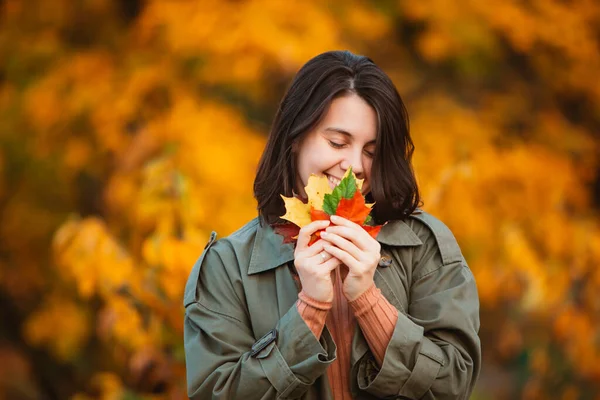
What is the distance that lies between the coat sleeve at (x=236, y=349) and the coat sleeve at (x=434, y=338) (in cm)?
14

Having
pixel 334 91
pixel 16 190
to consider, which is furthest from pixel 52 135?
pixel 334 91

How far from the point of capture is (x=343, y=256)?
180cm

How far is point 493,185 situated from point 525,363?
1.29 meters

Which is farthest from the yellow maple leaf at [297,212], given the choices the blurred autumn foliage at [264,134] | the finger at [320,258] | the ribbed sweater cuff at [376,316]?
the blurred autumn foliage at [264,134]

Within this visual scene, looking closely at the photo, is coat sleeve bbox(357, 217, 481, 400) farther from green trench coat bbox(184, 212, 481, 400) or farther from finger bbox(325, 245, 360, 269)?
finger bbox(325, 245, 360, 269)

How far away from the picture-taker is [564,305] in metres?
5.09

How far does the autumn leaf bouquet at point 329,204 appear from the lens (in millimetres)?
1864

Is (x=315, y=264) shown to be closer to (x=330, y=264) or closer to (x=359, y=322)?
(x=330, y=264)

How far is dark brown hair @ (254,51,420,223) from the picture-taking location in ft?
6.68

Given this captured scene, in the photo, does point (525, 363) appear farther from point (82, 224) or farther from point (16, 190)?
point (16, 190)

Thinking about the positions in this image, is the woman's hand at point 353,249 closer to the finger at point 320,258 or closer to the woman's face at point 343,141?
the finger at point 320,258

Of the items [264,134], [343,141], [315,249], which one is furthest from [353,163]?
[264,134]

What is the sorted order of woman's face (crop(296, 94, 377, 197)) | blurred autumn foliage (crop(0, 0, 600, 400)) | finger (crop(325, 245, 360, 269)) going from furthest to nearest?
blurred autumn foliage (crop(0, 0, 600, 400))
woman's face (crop(296, 94, 377, 197))
finger (crop(325, 245, 360, 269))

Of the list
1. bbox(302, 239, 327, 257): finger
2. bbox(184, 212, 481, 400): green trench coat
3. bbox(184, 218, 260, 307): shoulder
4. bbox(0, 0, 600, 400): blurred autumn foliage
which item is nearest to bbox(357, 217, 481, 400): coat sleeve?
bbox(184, 212, 481, 400): green trench coat
